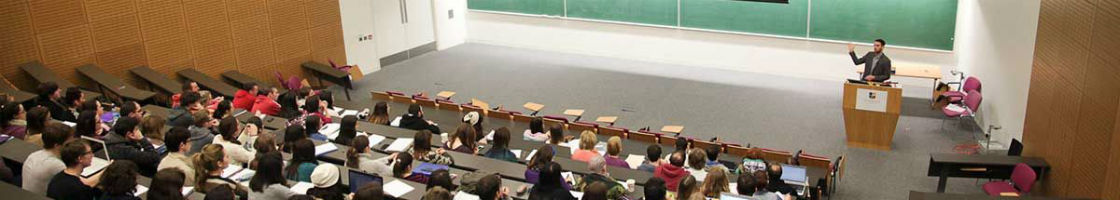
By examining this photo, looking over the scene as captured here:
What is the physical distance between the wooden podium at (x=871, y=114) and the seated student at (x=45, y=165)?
7674 millimetres

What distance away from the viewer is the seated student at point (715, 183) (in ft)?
21.5

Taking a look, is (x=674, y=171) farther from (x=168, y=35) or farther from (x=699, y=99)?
(x=168, y=35)

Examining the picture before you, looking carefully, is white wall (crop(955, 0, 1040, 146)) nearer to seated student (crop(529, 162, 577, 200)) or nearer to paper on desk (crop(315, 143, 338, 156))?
seated student (crop(529, 162, 577, 200))

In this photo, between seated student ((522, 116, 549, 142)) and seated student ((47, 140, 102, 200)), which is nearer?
seated student ((47, 140, 102, 200))

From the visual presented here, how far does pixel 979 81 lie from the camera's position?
10.8 metres

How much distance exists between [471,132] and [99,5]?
5821mm

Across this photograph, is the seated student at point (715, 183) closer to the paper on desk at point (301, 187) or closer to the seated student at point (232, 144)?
the paper on desk at point (301, 187)

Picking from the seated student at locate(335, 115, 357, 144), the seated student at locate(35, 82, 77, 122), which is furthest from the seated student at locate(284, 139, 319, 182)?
the seated student at locate(35, 82, 77, 122)

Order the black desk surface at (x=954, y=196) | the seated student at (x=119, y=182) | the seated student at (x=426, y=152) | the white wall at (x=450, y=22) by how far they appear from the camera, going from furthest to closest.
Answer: the white wall at (x=450, y=22) → the seated student at (x=426, y=152) → the black desk surface at (x=954, y=196) → the seated student at (x=119, y=182)

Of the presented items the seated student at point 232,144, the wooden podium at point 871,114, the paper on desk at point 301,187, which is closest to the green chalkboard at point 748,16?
the wooden podium at point 871,114

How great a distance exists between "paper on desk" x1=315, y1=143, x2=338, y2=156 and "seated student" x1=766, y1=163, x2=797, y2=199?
374 centimetres

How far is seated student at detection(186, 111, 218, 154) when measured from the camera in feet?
24.8

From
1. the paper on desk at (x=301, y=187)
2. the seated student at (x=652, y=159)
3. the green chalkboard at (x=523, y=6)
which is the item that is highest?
the green chalkboard at (x=523, y=6)

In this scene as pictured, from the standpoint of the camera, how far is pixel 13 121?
307 inches
